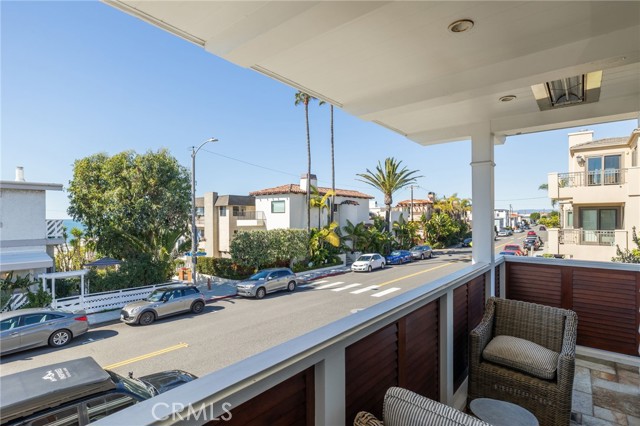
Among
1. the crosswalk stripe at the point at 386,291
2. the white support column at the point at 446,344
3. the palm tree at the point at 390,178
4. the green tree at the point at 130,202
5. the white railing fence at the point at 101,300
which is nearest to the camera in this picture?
the white support column at the point at 446,344

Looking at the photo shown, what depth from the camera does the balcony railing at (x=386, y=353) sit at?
89 centimetres

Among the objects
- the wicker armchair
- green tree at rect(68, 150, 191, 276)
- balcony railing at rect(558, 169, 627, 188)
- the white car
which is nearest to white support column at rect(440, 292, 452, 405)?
the wicker armchair

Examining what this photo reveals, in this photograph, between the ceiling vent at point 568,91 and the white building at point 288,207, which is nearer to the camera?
the ceiling vent at point 568,91

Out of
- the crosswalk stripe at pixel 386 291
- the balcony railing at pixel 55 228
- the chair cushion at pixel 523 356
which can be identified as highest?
the balcony railing at pixel 55 228

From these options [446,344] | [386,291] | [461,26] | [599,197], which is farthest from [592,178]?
[461,26]

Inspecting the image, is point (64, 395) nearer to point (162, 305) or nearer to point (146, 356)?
point (146, 356)

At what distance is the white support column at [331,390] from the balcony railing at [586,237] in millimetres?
15012

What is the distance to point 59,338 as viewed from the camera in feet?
23.3

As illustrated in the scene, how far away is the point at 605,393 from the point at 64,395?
5198 mm

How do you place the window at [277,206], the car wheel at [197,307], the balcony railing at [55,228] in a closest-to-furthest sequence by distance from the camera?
the car wheel at [197,307]
the balcony railing at [55,228]
the window at [277,206]

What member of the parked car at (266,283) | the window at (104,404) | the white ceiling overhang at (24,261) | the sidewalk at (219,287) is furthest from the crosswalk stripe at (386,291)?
the white ceiling overhang at (24,261)

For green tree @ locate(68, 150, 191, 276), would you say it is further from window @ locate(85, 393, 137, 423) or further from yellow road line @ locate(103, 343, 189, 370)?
window @ locate(85, 393, 137, 423)

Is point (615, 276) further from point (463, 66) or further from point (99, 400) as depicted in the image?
point (99, 400)

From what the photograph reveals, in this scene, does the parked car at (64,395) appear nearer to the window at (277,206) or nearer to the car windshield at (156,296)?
the car windshield at (156,296)
